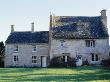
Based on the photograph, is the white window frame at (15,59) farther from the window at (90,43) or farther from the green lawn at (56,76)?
the green lawn at (56,76)

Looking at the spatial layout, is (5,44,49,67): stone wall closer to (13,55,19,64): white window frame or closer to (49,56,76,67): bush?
(13,55,19,64): white window frame

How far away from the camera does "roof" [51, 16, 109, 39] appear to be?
70500 mm

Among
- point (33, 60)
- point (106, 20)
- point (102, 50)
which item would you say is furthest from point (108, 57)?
point (33, 60)

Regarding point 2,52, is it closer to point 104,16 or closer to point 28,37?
point 28,37

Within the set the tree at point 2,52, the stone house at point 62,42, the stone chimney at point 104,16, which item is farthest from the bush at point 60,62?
the tree at point 2,52

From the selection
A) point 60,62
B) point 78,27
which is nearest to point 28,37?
point 60,62

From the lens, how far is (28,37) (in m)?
75.4

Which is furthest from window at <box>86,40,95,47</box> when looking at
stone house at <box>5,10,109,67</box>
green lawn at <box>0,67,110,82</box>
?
green lawn at <box>0,67,110,82</box>

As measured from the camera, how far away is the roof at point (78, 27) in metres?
70.5

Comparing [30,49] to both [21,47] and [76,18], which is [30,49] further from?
[76,18]

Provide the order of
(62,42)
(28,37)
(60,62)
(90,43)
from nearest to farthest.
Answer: (60,62), (90,43), (62,42), (28,37)

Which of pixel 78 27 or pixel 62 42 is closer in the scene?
pixel 62 42

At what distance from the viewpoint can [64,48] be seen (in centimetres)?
7088

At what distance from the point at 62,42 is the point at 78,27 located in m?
4.57
